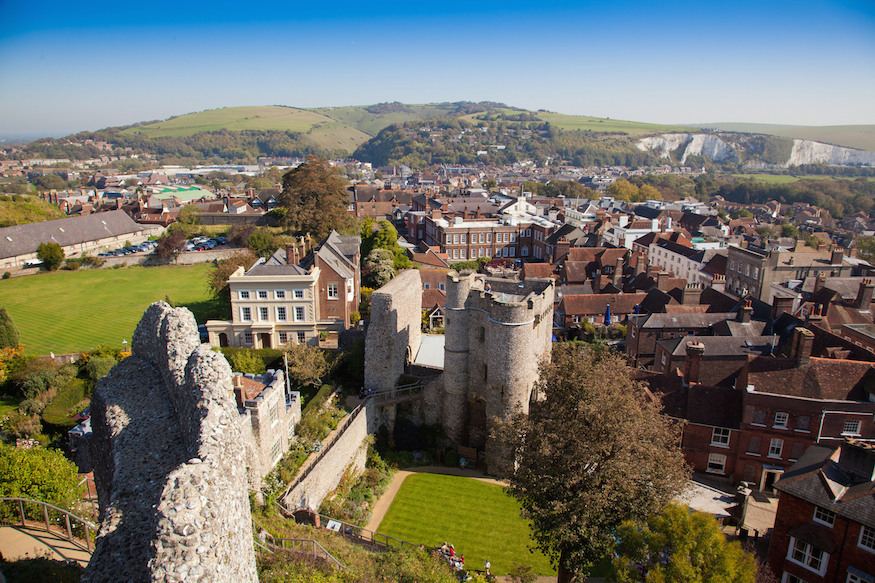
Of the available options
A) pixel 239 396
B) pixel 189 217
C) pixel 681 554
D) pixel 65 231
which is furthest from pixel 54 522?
pixel 189 217

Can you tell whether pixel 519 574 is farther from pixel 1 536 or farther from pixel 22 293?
pixel 22 293

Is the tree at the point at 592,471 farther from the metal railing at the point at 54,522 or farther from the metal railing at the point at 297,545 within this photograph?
the metal railing at the point at 54,522

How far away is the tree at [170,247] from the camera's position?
184ft

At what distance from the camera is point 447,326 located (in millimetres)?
23703

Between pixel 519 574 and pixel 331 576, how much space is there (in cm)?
724

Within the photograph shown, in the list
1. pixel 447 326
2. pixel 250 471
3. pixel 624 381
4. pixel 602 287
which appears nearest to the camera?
pixel 250 471

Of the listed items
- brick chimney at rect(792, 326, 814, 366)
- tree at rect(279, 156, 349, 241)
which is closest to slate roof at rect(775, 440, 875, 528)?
brick chimney at rect(792, 326, 814, 366)

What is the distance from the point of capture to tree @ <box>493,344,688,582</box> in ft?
50.4

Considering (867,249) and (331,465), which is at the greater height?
→ (331,465)

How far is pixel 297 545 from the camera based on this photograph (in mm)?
13484

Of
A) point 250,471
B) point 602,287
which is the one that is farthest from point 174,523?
point 602,287

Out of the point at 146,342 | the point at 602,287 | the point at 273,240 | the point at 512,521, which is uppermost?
the point at 146,342

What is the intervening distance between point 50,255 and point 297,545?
176ft

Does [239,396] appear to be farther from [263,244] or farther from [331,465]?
[263,244]
